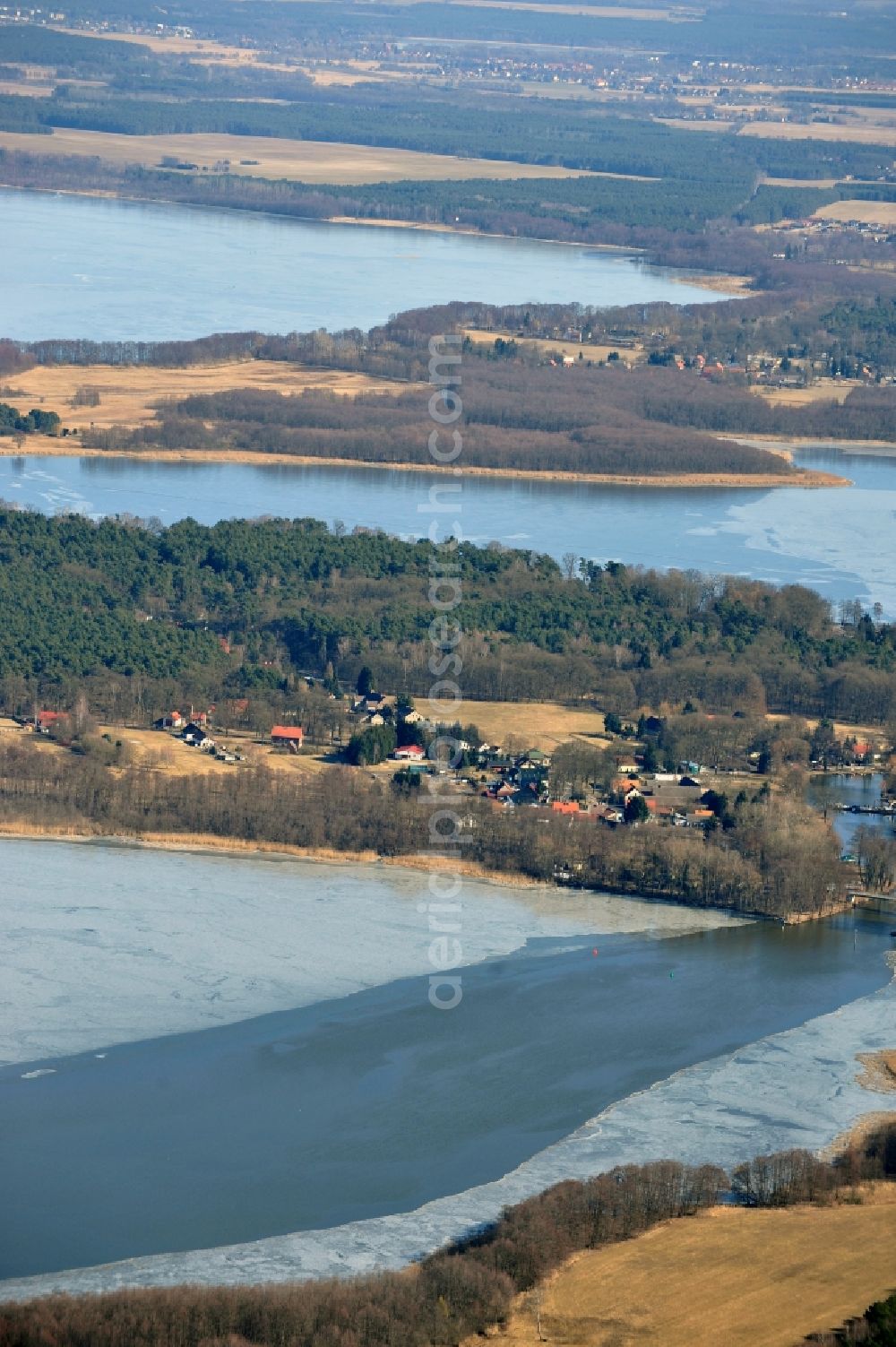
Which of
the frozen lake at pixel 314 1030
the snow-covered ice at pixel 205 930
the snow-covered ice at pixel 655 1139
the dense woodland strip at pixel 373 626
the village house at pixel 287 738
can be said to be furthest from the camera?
the dense woodland strip at pixel 373 626

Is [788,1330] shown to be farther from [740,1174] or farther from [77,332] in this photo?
[77,332]

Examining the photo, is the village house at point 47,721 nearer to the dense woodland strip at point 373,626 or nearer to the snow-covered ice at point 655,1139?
the dense woodland strip at point 373,626

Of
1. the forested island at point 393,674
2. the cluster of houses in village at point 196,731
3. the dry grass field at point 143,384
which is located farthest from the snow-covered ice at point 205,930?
the dry grass field at point 143,384

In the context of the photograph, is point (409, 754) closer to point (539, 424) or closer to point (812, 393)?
point (539, 424)

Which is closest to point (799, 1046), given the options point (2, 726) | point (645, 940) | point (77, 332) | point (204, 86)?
point (645, 940)

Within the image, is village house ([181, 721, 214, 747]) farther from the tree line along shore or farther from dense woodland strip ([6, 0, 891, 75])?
dense woodland strip ([6, 0, 891, 75])

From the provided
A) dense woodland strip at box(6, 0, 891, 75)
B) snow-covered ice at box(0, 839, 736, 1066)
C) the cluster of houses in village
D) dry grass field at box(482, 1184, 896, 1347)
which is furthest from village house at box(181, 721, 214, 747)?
dense woodland strip at box(6, 0, 891, 75)
